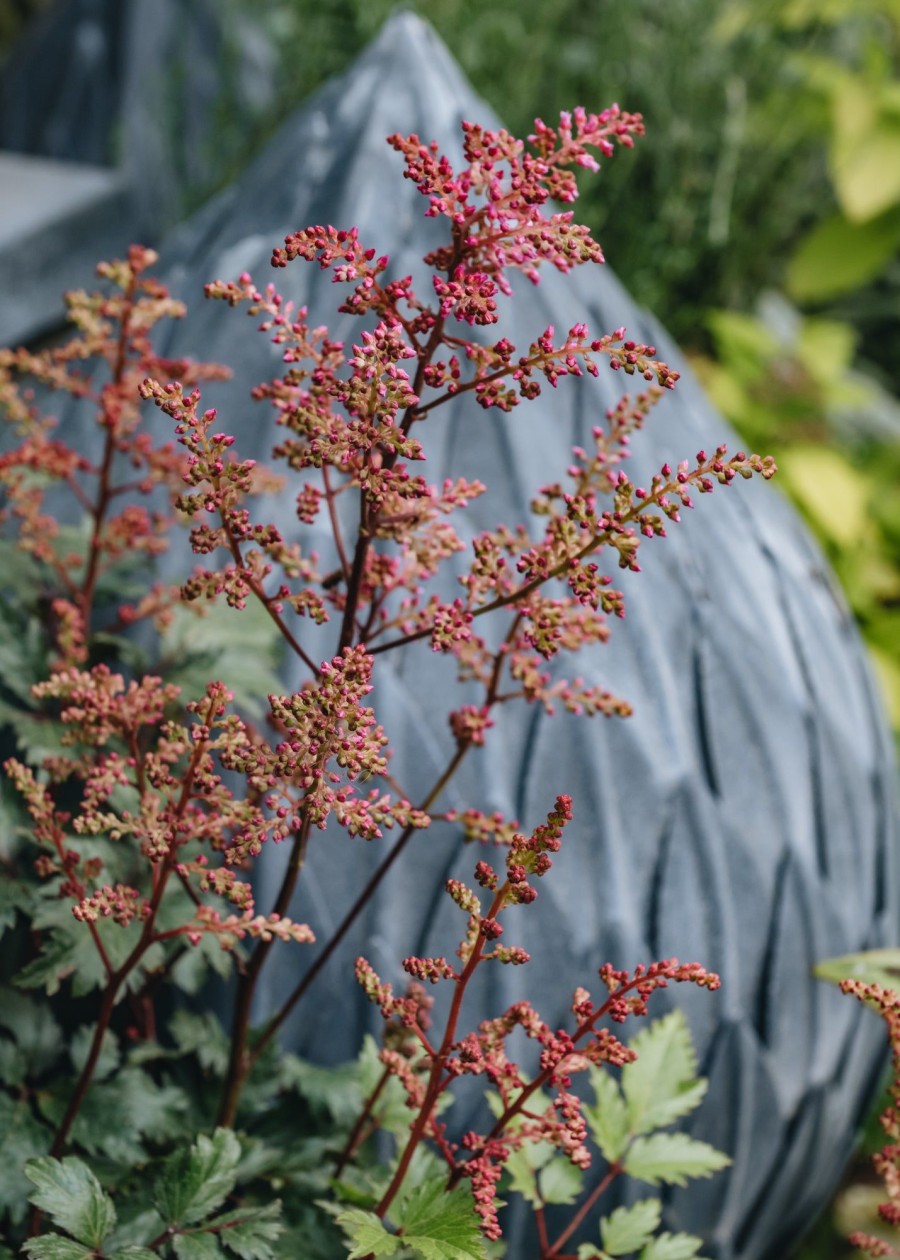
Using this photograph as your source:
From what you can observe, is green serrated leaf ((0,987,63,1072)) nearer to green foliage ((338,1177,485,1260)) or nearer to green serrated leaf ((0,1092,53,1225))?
A: green serrated leaf ((0,1092,53,1225))

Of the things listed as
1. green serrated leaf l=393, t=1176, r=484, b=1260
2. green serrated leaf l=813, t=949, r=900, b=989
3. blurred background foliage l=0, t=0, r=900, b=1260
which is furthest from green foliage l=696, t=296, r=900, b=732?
A: green serrated leaf l=393, t=1176, r=484, b=1260

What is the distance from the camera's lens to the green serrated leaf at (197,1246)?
0.55 metres

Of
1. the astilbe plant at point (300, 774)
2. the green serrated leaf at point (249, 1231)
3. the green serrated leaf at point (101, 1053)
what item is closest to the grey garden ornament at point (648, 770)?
the astilbe plant at point (300, 774)

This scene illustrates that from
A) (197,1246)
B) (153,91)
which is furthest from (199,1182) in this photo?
(153,91)

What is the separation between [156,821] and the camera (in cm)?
56

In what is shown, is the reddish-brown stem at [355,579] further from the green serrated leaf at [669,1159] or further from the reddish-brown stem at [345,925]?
the green serrated leaf at [669,1159]

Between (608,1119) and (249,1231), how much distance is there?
20 centimetres

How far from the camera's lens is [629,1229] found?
2.10 feet

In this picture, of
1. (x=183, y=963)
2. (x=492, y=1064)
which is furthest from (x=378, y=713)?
(x=492, y=1064)

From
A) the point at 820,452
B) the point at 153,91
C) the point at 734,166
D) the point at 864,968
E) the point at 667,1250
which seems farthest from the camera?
the point at 820,452

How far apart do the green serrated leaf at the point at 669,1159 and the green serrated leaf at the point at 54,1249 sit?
27 centimetres

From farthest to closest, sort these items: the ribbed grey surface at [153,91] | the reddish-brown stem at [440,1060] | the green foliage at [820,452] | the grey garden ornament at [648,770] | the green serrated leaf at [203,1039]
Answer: the green foliage at [820,452] < the ribbed grey surface at [153,91] < the grey garden ornament at [648,770] < the green serrated leaf at [203,1039] < the reddish-brown stem at [440,1060]

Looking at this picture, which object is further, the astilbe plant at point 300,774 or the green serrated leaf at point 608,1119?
the green serrated leaf at point 608,1119

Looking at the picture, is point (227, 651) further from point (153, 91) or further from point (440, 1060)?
point (153, 91)
